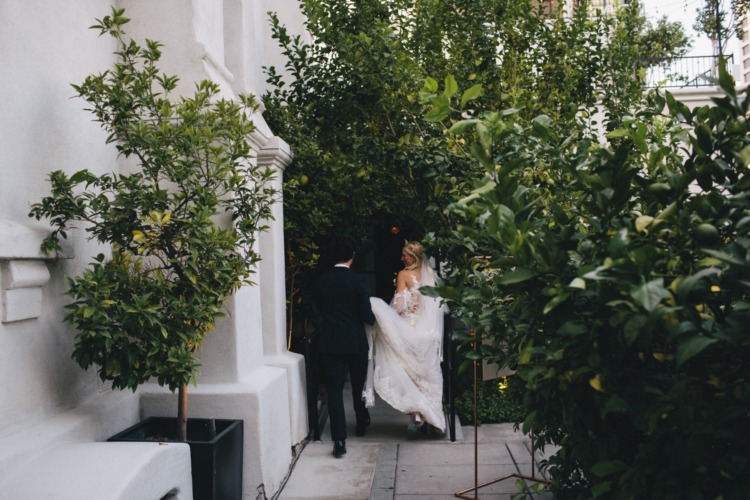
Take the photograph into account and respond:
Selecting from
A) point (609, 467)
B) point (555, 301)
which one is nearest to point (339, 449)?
point (609, 467)

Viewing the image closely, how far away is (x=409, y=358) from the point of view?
7.90m

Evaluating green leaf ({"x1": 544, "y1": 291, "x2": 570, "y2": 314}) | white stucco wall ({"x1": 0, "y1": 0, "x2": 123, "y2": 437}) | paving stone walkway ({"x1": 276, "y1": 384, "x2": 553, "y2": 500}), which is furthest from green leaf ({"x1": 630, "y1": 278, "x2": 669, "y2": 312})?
paving stone walkway ({"x1": 276, "y1": 384, "x2": 553, "y2": 500})

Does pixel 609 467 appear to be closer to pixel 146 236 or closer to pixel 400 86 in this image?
pixel 146 236

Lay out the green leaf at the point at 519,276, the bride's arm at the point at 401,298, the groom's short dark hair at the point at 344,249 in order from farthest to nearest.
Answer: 1. the bride's arm at the point at 401,298
2. the groom's short dark hair at the point at 344,249
3. the green leaf at the point at 519,276

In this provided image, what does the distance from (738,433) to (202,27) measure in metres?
4.67

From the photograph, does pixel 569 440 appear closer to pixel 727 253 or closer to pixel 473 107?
pixel 727 253

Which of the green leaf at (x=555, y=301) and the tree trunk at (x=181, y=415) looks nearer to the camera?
the green leaf at (x=555, y=301)

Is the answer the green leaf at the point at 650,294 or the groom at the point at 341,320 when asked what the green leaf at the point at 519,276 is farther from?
the groom at the point at 341,320

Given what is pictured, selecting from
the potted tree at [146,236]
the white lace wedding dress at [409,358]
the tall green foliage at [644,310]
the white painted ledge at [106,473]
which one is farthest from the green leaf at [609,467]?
the white lace wedding dress at [409,358]

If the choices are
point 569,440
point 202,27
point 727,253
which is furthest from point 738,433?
point 202,27

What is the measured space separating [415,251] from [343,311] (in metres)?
1.26

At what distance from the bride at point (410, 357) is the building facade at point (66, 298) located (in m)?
1.44

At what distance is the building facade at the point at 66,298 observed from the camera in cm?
360

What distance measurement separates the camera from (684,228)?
2.15 meters
